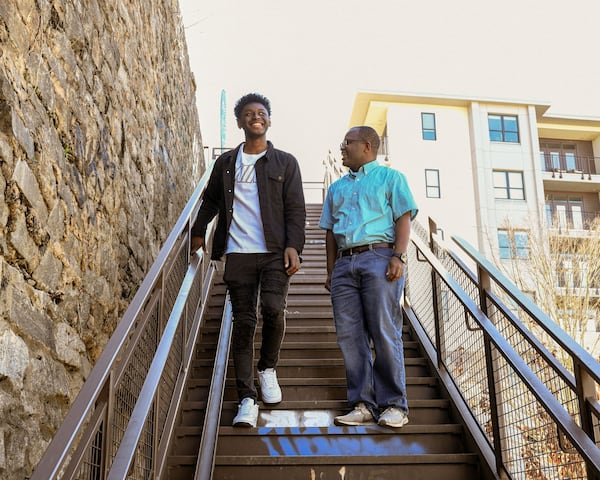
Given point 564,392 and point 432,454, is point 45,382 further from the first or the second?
point 564,392

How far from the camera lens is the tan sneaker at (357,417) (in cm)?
350

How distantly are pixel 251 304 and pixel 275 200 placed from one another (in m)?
0.58

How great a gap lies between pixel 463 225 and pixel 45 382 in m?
22.6

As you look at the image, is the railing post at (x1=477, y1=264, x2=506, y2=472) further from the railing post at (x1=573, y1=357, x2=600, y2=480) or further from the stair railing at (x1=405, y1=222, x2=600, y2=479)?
the railing post at (x1=573, y1=357, x2=600, y2=480)

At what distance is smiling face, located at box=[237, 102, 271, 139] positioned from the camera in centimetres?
382

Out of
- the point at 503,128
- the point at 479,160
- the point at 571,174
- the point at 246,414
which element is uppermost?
the point at 503,128

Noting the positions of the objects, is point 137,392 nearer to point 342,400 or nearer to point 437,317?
point 342,400

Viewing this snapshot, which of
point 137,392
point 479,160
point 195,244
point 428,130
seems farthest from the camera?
point 428,130

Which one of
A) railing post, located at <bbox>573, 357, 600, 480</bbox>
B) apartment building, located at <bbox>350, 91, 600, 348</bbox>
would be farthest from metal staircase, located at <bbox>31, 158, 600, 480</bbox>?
apartment building, located at <bbox>350, 91, 600, 348</bbox>

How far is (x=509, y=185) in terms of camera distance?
25250 millimetres

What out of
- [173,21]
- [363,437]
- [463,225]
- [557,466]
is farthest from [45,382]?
[463,225]

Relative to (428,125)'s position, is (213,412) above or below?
below

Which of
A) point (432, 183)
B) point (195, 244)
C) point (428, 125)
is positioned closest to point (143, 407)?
point (195, 244)

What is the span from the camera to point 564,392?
2998 millimetres
